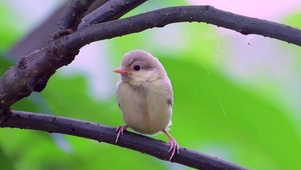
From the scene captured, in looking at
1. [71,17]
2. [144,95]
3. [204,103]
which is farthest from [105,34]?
[204,103]

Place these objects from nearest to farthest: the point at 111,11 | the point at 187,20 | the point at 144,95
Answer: the point at 187,20, the point at 111,11, the point at 144,95

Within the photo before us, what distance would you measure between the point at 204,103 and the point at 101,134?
16.6 inches

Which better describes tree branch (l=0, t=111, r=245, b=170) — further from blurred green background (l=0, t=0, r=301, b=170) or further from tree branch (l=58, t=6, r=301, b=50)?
blurred green background (l=0, t=0, r=301, b=170)

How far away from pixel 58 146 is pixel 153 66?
0.58 feet

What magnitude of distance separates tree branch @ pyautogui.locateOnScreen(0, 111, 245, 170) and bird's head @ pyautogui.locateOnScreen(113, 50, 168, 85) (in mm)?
189

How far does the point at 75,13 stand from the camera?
50 cm

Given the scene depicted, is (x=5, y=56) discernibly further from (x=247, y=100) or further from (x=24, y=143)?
(x=247, y=100)

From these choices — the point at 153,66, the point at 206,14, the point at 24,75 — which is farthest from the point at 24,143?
the point at 206,14

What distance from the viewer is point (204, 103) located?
980 millimetres

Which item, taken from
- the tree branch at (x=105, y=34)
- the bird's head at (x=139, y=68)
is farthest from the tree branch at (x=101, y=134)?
the bird's head at (x=139, y=68)

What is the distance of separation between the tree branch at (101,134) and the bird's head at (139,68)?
0.19 metres

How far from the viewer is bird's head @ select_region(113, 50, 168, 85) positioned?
2.53ft

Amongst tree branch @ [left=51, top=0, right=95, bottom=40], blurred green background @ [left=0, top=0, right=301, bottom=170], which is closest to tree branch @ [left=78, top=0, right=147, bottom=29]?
tree branch @ [left=51, top=0, right=95, bottom=40]

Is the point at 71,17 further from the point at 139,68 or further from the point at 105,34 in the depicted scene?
the point at 139,68
